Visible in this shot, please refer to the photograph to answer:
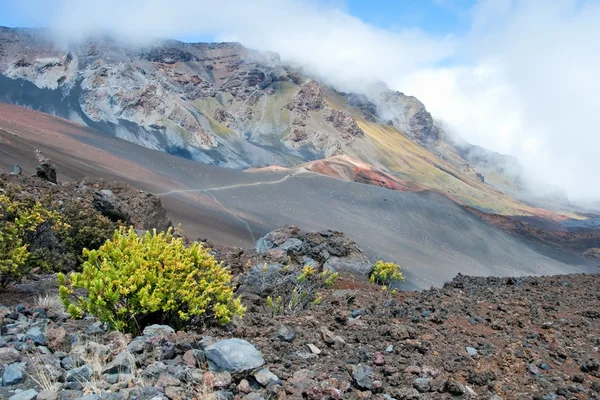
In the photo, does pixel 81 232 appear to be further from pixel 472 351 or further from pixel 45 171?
pixel 472 351

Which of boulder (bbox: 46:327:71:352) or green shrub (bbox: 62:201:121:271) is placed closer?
boulder (bbox: 46:327:71:352)

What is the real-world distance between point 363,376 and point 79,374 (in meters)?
1.95

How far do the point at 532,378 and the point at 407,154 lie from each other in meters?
114

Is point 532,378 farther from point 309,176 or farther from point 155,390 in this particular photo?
point 309,176

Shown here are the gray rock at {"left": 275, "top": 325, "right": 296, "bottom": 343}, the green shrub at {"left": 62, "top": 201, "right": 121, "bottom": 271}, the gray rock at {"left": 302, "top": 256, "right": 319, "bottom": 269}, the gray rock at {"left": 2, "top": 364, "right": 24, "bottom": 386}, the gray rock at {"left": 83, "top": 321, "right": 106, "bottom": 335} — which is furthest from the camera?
the gray rock at {"left": 302, "top": 256, "right": 319, "bottom": 269}

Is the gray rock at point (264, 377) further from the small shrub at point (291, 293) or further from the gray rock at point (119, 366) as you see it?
the small shrub at point (291, 293)

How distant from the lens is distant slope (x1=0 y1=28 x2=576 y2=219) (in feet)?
258

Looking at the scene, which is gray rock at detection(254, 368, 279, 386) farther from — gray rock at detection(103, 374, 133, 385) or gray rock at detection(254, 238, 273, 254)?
gray rock at detection(254, 238, 273, 254)

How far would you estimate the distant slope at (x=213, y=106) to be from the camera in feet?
258

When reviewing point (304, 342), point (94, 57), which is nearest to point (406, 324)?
point (304, 342)

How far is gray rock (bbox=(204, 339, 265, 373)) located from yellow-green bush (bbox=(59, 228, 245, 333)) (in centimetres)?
82

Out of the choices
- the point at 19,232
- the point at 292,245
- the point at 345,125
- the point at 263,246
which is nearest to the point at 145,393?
the point at 19,232

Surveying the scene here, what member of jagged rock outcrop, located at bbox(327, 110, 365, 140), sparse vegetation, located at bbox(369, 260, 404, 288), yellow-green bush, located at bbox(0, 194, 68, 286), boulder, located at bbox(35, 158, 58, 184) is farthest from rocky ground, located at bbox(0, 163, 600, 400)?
jagged rock outcrop, located at bbox(327, 110, 365, 140)

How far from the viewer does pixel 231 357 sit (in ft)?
11.7
